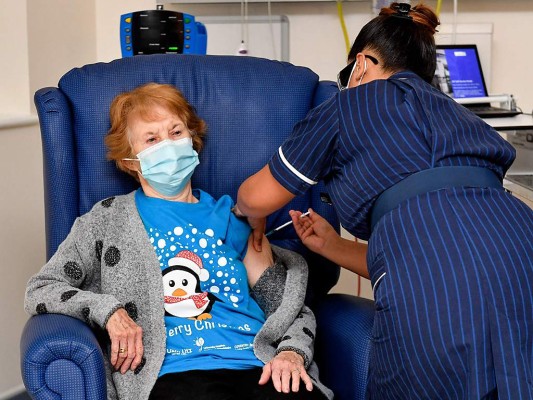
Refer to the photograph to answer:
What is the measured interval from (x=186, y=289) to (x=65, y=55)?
1.56 m

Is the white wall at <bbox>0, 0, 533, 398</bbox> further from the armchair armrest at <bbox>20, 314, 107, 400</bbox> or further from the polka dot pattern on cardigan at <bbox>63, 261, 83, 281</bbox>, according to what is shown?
the armchair armrest at <bbox>20, 314, 107, 400</bbox>

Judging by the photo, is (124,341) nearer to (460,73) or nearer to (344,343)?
(344,343)

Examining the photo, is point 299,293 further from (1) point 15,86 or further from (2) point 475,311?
(1) point 15,86

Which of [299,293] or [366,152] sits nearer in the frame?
[366,152]

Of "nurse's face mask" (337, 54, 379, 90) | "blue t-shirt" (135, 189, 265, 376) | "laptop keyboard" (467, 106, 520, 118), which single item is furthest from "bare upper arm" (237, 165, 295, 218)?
"laptop keyboard" (467, 106, 520, 118)

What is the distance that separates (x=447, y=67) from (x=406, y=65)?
1396mm

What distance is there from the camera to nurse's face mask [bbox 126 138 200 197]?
6.20 ft

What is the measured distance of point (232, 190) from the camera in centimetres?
211

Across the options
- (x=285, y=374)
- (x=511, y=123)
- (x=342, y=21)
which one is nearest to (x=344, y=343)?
(x=285, y=374)

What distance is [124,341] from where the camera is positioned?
5.62 ft

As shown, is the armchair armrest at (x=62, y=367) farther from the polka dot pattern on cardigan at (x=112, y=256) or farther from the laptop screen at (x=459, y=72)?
the laptop screen at (x=459, y=72)

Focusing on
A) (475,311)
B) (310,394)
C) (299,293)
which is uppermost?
(475,311)

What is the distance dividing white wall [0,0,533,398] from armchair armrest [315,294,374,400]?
1.19 meters

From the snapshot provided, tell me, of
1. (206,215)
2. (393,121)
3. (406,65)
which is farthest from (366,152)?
(206,215)
